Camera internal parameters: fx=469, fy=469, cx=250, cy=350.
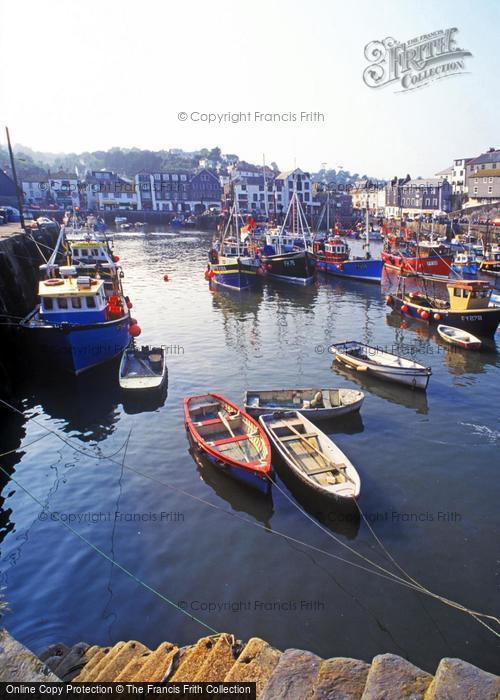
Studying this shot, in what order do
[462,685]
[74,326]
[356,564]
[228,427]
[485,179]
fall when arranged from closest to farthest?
[462,685]
[356,564]
[228,427]
[74,326]
[485,179]

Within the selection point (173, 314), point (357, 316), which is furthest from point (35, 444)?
point (357, 316)

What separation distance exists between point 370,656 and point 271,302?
38.0 metres

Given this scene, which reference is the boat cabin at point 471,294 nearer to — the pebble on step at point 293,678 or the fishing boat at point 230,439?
the fishing boat at point 230,439

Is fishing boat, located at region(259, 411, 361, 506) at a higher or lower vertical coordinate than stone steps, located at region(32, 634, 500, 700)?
lower

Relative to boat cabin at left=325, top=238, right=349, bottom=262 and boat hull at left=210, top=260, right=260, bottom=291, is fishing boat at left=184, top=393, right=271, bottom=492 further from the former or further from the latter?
boat cabin at left=325, top=238, right=349, bottom=262

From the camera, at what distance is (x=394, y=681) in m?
6.53

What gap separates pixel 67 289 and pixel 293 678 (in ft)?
77.5

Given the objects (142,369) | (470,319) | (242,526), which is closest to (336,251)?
(470,319)

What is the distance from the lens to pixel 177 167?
184 meters

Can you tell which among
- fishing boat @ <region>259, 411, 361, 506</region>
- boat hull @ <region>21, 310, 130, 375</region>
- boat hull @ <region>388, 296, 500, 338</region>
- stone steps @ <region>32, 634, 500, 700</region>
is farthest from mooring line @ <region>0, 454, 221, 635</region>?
boat hull @ <region>388, 296, 500, 338</region>

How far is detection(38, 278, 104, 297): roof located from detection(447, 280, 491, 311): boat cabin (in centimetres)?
2373

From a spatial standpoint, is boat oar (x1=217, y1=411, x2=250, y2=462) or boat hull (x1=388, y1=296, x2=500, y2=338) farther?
boat hull (x1=388, y1=296, x2=500, y2=338)

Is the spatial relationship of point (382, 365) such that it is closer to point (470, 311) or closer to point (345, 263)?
point (470, 311)

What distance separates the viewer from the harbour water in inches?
437
